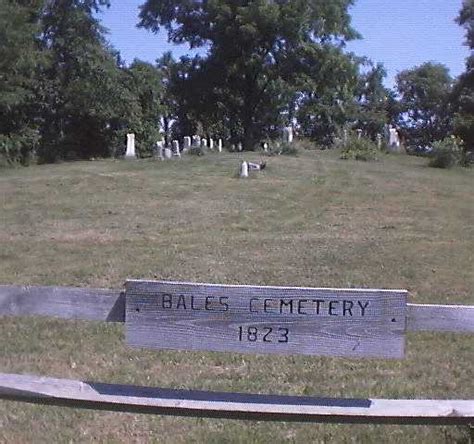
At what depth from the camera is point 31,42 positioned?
135 feet

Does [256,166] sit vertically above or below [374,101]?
below

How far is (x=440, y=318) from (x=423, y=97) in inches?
3318

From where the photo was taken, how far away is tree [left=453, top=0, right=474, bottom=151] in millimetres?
49500

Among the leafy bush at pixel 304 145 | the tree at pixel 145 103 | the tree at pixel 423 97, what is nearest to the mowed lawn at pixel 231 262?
the leafy bush at pixel 304 145

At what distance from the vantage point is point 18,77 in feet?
135

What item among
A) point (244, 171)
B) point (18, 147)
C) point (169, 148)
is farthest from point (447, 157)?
point (18, 147)

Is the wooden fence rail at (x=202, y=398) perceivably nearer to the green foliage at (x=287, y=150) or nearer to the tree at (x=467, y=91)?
the green foliage at (x=287, y=150)

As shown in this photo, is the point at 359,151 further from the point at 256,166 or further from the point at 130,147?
the point at 130,147

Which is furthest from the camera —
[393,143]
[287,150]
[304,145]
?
[393,143]

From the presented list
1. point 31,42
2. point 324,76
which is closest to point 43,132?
point 31,42

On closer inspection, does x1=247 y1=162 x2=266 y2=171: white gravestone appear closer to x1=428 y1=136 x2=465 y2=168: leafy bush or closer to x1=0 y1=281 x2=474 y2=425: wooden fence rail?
x1=428 y1=136 x2=465 y2=168: leafy bush

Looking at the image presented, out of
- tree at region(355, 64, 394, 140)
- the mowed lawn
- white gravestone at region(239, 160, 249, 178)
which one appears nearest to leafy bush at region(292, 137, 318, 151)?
the mowed lawn

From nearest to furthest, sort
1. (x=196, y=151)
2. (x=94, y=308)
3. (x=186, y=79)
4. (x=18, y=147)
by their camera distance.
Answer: (x=94, y=308) < (x=196, y=151) < (x=18, y=147) < (x=186, y=79)

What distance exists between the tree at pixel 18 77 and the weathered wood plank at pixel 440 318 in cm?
3616
